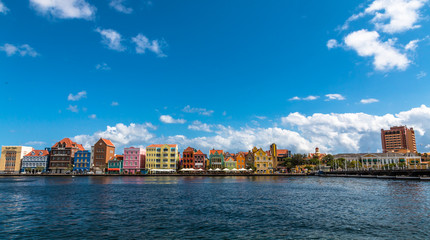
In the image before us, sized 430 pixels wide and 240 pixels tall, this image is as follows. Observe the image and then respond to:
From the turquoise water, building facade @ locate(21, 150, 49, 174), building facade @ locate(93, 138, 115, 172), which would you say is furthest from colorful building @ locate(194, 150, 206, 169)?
the turquoise water

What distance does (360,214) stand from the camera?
31.6 metres

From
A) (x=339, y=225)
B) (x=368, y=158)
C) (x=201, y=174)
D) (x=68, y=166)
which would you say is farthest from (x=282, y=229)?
(x=368, y=158)

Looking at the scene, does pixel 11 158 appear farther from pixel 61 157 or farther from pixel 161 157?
pixel 161 157

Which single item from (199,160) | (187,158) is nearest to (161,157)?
(187,158)

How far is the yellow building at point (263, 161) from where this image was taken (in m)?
170

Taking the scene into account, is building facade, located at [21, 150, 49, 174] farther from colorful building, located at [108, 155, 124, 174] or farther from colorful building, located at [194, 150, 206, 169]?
colorful building, located at [194, 150, 206, 169]

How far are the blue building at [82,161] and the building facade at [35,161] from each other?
1955cm

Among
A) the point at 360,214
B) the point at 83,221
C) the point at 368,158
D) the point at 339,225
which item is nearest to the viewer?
the point at 339,225

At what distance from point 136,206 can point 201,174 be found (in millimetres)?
116937

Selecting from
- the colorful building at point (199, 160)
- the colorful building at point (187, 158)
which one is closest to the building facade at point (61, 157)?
the colorful building at point (187, 158)

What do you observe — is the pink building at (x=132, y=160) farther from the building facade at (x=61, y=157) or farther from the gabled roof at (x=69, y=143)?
the gabled roof at (x=69, y=143)

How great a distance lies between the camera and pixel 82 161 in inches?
6604

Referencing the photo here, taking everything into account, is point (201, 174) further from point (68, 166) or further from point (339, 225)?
point (339, 225)

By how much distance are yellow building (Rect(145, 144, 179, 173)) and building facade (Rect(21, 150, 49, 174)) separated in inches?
2432
